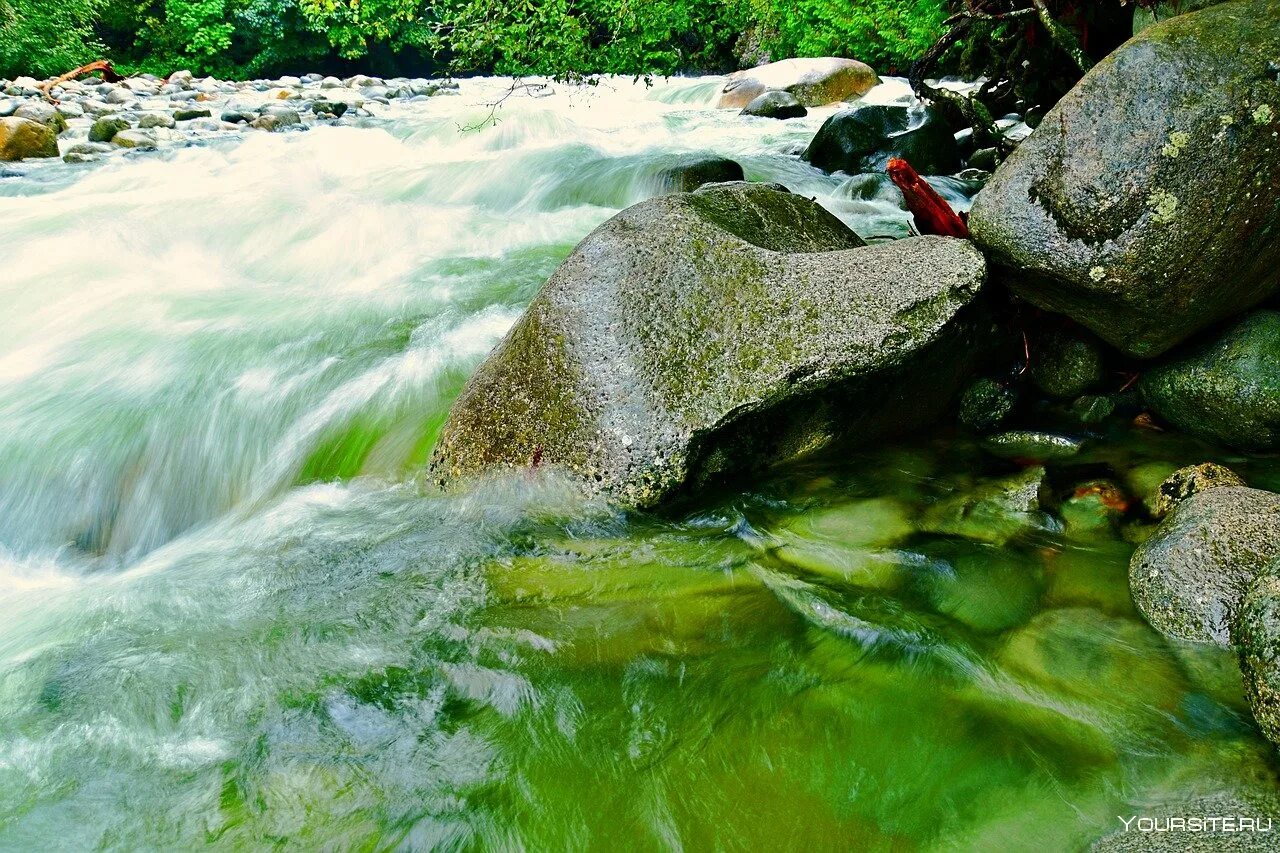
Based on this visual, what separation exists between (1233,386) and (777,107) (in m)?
12.3

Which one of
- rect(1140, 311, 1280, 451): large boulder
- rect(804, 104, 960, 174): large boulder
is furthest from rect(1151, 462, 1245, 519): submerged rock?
rect(804, 104, 960, 174): large boulder

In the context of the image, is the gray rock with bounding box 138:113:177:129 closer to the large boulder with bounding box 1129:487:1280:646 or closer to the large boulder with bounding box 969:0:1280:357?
the large boulder with bounding box 969:0:1280:357

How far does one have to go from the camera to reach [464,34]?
22.1ft

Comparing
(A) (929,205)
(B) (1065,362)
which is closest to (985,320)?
(B) (1065,362)

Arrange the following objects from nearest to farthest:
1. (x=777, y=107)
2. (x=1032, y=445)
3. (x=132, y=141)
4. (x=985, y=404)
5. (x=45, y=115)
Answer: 1. (x=1032, y=445)
2. (x=985, y=404)
3. (x=132, y=141)
4. (x=45, y=115)
5. (x=777, y=107)

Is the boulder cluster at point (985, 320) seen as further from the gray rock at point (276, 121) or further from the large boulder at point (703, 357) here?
the gray rock at point (276, 121)

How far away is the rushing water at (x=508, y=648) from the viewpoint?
88.0 inches

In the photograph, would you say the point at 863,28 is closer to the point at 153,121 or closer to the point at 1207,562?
the point at 153,121

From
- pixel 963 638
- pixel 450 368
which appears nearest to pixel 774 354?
pixel 963 638

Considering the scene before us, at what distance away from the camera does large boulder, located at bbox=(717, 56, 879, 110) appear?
1527 cm

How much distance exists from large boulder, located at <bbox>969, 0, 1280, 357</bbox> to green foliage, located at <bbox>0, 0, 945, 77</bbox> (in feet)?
15.3

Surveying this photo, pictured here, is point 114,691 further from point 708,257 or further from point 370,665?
point 708,257

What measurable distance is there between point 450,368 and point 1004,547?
3.33m

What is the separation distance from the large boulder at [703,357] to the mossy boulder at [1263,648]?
148 centimetres
